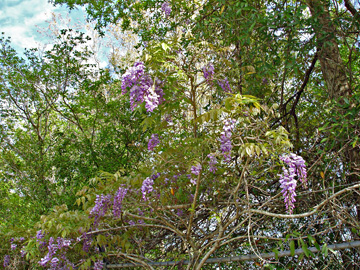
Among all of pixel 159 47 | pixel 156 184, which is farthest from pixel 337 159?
pixel 159 47

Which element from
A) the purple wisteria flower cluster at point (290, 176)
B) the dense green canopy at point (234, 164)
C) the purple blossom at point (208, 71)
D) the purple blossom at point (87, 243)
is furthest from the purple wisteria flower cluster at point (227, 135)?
the purple blossom at point (87, 243)

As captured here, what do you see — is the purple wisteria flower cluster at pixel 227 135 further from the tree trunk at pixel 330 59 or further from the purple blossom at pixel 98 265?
the purple blossom at pixel 98 265

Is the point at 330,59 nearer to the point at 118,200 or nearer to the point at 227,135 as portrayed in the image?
the point at 227,135

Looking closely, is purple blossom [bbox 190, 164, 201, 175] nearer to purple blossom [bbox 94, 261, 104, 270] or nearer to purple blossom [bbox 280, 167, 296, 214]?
purple blossom [bbox 280, 167, 296, 214]

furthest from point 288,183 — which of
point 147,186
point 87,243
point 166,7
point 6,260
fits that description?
point 166,7

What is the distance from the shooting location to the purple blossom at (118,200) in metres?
2.02

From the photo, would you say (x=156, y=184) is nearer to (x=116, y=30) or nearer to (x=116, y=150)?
(x=116, y=150)

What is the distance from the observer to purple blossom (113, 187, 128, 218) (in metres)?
2.02

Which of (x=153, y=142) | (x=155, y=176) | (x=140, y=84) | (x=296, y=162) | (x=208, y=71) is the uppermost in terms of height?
(x=208, y=71)

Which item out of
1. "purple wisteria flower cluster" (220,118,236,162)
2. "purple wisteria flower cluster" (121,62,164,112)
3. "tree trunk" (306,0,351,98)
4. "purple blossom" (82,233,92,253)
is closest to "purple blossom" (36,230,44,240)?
"purple blossom" (82,233,92,253)

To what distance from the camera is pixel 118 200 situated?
2023mm

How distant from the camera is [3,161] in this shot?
4.74 meters

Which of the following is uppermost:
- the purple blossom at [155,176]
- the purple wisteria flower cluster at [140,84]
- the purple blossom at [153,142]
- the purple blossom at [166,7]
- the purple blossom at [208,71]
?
the purple blossom at [166,7]

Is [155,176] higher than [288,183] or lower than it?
higher
